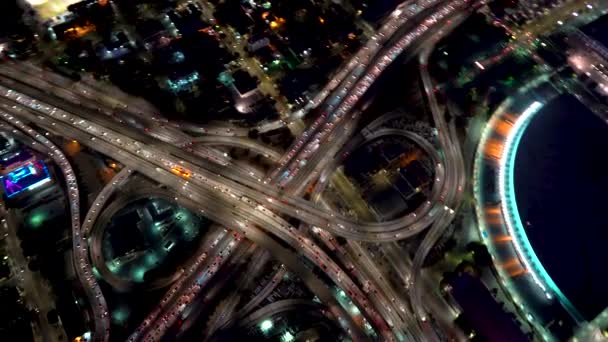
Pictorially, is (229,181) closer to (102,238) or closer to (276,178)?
(276,178)

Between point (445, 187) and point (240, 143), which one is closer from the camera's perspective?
point (445, 187)

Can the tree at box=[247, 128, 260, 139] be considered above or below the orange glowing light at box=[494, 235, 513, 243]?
above

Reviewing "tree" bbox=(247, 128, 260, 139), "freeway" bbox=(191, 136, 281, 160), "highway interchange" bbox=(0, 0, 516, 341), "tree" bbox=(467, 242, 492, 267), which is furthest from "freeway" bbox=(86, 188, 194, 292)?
"tree" bbox=(467, 242, 492, 267)

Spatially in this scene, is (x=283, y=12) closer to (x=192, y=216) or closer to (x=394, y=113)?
(x=394, y=113)

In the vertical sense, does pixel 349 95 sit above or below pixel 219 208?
above

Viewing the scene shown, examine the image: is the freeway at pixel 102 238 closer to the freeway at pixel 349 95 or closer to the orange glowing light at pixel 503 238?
the freeway at pixel 349 95

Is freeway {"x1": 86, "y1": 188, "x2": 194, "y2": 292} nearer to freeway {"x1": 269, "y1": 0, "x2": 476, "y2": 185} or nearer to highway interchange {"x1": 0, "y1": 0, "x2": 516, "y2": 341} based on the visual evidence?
highway interchange {"x1": 0, "y1": 0, "x2": 516, "y2": 341}

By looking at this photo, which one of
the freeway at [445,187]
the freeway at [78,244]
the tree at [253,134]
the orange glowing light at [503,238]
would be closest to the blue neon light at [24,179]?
the freeway at [78,244]

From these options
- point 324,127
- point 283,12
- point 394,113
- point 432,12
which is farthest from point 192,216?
point 432,12

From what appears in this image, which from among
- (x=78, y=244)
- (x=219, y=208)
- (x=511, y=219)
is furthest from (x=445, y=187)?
(x=78, y=244)
